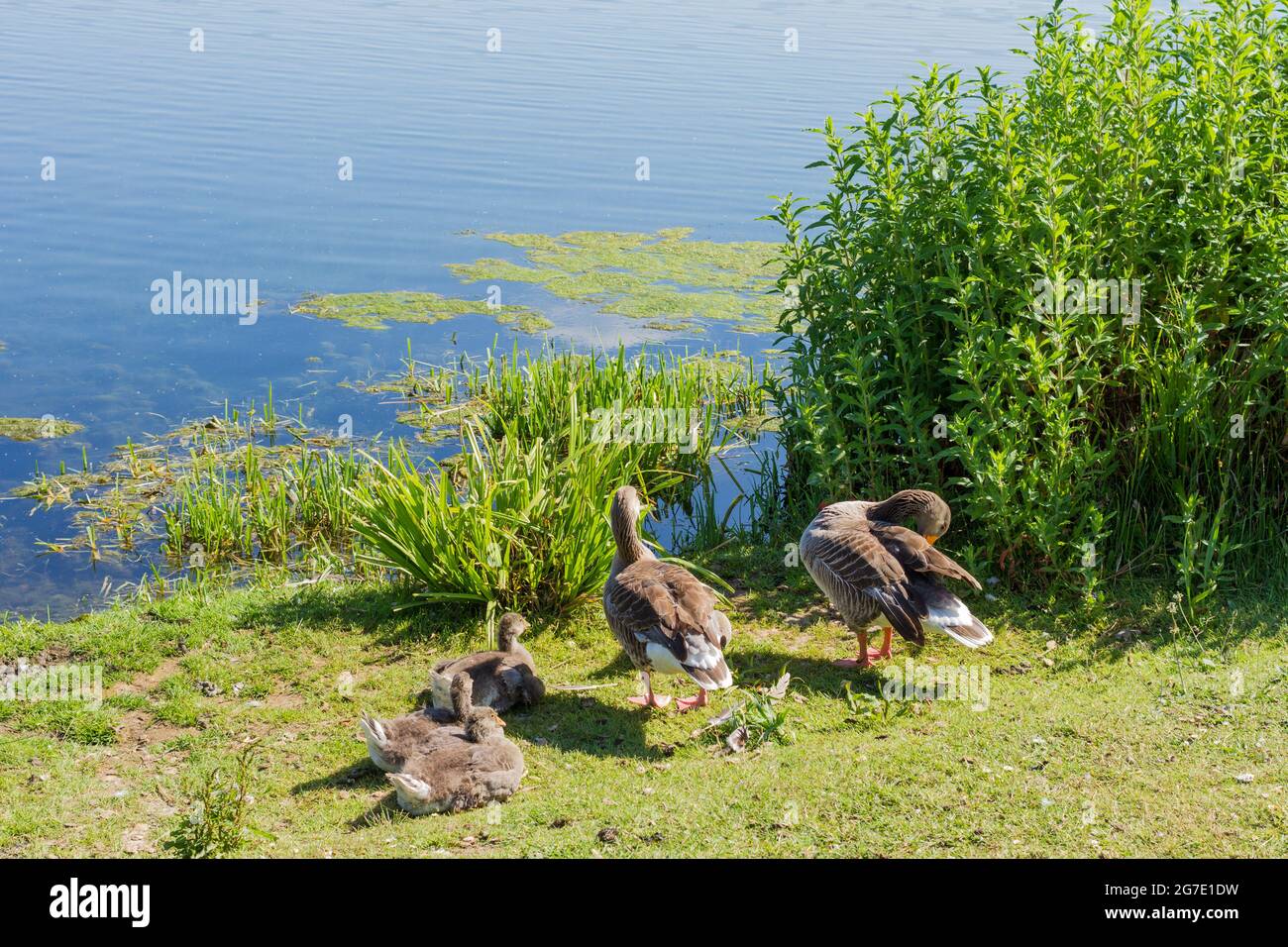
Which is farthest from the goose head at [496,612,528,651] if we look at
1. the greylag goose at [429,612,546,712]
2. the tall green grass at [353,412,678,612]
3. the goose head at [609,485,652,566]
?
the goose head at [609,485,652,566]

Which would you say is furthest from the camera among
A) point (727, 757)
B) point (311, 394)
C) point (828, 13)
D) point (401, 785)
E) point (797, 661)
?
point (828, 13)

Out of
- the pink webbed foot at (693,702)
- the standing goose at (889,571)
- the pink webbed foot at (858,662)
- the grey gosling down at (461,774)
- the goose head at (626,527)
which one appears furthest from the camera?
the goose head at (626,527)

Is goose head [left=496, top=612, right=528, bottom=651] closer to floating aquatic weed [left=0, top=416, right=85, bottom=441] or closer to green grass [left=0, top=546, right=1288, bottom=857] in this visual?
green grass [left=0, top=546, right=1288, bottom=857]

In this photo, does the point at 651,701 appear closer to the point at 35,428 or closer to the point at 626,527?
the point at 626,527

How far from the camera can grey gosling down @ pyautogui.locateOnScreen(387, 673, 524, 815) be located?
7.49 meters

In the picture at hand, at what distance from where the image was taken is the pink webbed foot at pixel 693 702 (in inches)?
354

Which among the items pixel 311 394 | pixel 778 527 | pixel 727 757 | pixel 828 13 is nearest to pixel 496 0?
pixel 828 13

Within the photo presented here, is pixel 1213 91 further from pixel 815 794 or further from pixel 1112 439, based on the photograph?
pixel 815 794

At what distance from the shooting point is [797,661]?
9695mm

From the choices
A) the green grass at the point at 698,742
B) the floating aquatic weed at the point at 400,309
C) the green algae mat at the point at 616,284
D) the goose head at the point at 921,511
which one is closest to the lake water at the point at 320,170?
the floating aquatic weed at the point at 400,309

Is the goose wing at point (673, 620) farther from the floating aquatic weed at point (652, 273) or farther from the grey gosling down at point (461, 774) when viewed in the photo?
the floating aquatic weed at point (652, 273)

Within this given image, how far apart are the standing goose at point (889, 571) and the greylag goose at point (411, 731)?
300 centimetres

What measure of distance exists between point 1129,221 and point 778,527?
4.51 meters

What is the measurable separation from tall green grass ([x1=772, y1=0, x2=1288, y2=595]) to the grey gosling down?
4.47 meters
